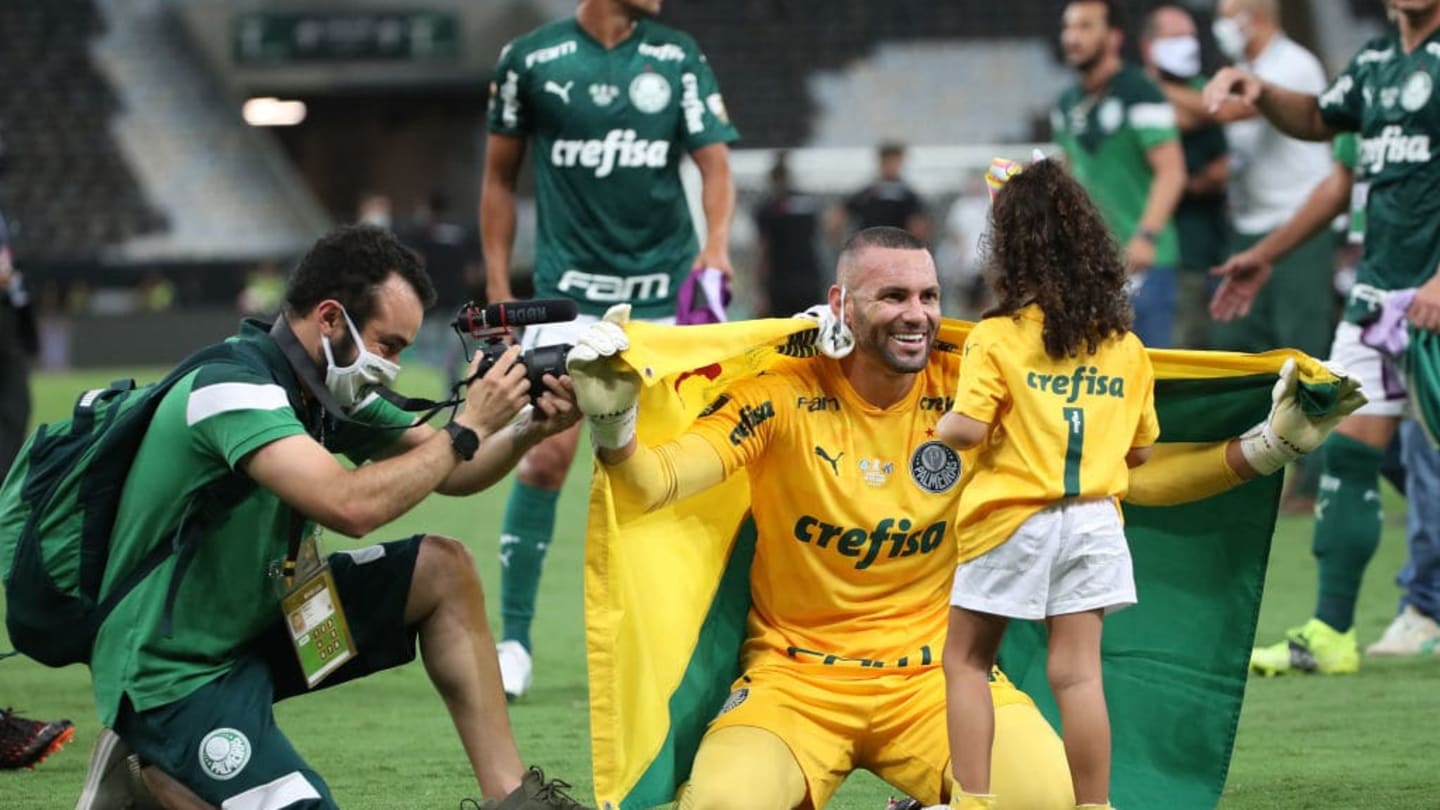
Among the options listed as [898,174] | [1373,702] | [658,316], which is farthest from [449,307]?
[1373,702]

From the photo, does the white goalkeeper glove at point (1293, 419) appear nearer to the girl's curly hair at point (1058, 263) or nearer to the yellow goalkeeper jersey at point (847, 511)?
the girl's curly hair at point (1058, 263)

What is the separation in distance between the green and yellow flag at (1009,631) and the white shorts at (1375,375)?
5.64 feet

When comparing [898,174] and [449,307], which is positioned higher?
[898,174]

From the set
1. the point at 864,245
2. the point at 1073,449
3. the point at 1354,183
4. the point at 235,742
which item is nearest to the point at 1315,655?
the point at 1354,183

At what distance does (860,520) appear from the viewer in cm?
457

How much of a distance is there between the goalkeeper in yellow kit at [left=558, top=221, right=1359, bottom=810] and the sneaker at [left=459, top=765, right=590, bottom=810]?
0.27m

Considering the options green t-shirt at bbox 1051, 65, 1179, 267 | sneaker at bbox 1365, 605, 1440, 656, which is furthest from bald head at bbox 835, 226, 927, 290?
green t-shirt at bbox 1051, 65, 1179, 267

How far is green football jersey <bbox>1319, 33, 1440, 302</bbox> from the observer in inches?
245

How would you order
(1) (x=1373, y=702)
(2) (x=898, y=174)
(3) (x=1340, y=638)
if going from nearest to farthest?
(1) (x=1373, y=702), (3) (x=1340, y=638), (2) (x=898, y=174)

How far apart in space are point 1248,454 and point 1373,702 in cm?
178

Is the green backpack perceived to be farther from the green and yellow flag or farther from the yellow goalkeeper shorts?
the yellow goalkeeper shorts

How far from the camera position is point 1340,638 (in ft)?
21.2

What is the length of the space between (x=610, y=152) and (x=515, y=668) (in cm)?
172

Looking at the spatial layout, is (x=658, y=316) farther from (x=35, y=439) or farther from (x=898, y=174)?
(x=898, y=174)
